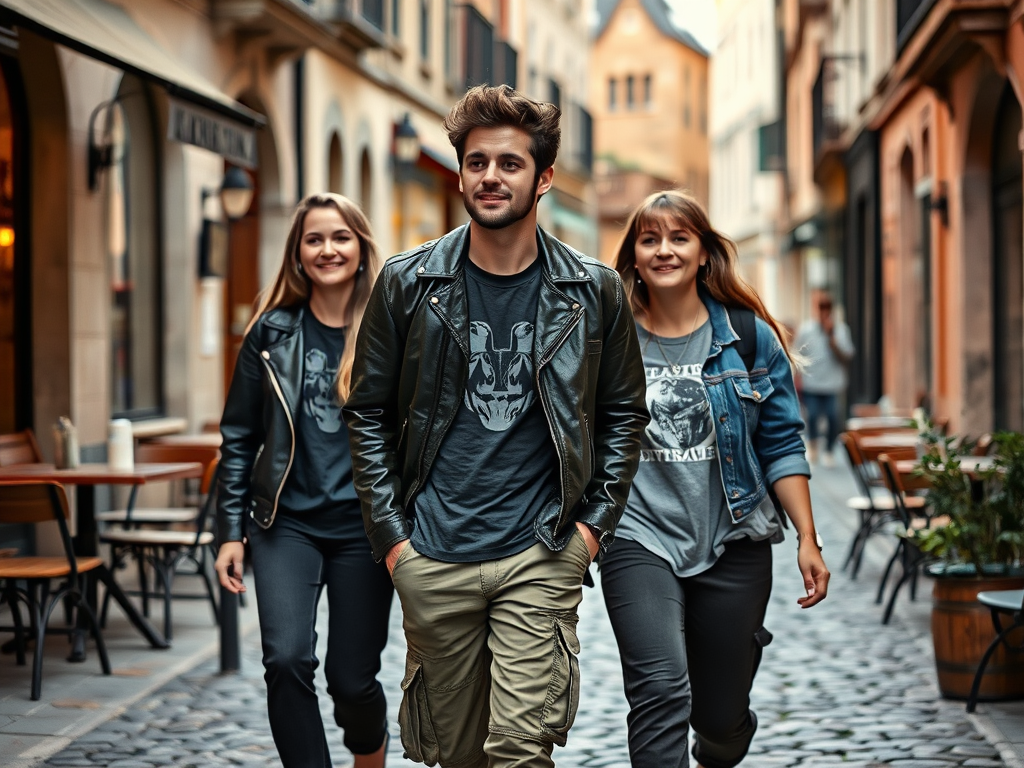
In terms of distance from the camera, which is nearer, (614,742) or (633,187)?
(614,742)

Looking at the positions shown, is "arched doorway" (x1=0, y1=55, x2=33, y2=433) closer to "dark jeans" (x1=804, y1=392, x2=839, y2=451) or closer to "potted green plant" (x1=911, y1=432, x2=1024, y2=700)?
"potted green plant" (x1=911, y1=432, x2=1024, y2=700)

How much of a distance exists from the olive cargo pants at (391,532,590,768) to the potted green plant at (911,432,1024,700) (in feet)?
10.8

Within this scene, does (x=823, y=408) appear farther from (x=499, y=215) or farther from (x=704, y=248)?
(x=499, y=215)

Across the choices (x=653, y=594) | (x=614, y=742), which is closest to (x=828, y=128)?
(x=614, y=742)

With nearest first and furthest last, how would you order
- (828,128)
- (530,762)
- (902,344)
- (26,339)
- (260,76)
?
(530,762), (26,339), (260,76), (902,344), (828,128)

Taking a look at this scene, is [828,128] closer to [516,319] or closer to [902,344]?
[902,344]

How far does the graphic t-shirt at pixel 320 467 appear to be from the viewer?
4828 mm

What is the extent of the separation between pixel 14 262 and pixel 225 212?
336 centimetres

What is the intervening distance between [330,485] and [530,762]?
4.32 ft

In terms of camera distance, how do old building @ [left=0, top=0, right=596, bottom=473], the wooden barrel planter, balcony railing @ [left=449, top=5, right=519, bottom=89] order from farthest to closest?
balcony railing @ [left=449, top=5, right=519, bottom=89]
old building @ [left=0, top=0, right=596, bottom=473]
the wooden barrel planter

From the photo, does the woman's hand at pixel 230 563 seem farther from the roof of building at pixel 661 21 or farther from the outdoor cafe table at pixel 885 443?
the roof of building at pixel 661 21

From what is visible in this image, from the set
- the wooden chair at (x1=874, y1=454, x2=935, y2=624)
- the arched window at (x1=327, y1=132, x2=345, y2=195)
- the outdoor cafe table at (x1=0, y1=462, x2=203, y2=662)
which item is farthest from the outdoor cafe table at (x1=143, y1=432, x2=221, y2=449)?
the arched window at (x1=327, y1=132, x2=345, y2=195)

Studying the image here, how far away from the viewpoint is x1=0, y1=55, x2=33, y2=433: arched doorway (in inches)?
419

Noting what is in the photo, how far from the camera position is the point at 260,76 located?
15.6m
